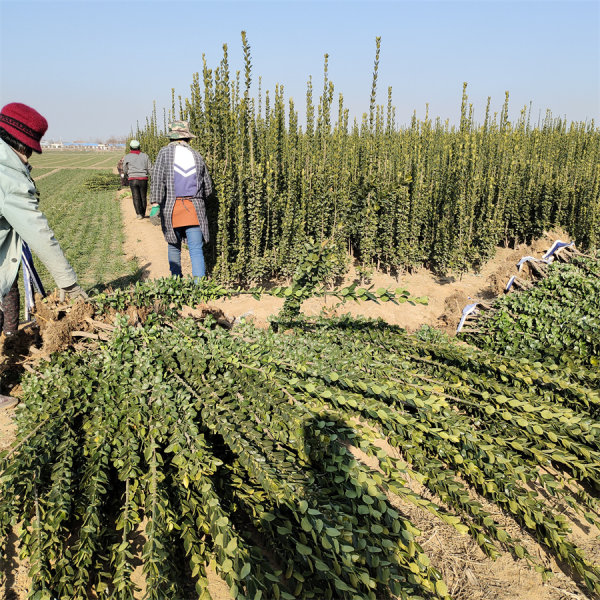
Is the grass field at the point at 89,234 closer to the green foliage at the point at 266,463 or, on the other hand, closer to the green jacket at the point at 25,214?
the green jacket at the point at 25,214

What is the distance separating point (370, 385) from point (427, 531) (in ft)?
3.07

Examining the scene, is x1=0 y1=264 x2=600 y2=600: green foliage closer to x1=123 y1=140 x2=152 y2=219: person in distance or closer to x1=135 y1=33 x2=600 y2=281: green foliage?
x1=135 y1=33 x2=600 y2=281: green foliage

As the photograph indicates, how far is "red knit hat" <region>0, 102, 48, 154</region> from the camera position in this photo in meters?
2.81

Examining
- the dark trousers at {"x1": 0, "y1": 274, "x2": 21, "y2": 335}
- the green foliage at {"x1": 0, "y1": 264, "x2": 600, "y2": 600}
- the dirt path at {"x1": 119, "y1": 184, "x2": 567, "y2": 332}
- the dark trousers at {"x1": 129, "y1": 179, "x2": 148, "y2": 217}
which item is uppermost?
the dark trousers at {"x1": 129, "y1": 179, "x2": 148, "y2": 217}

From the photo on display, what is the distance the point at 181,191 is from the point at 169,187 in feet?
0.53

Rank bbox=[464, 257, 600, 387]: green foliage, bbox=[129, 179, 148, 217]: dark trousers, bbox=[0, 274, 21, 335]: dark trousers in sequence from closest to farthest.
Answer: bbox=[0, 274, 21, 335]: dark trousers
bbox=[464, 257, 600, 387]: green foliage
bbox=[129, 179, 148, 217]: dark trousers

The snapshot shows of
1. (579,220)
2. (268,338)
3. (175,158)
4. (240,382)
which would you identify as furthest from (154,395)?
(579,220)

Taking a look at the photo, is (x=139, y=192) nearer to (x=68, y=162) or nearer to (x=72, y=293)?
(x=72, y=293)

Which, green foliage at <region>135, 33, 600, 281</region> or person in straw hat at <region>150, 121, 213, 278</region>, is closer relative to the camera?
person in straw hat at <region>150, 121, 213, 278</region>

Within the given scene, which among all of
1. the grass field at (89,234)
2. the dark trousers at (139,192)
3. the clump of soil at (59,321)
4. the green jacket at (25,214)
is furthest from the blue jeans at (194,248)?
the dark trousers at (139,192)

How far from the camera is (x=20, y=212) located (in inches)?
108

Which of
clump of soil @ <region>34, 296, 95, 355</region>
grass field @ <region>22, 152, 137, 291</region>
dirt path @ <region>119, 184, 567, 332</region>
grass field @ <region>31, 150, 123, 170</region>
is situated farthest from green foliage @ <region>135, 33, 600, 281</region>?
grass field @ <region>31, 150, 123, 170</region>

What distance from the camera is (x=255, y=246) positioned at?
246 inches

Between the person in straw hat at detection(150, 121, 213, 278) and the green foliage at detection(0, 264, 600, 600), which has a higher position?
the person in straw hat at detection(150, 121, 213, 278)
